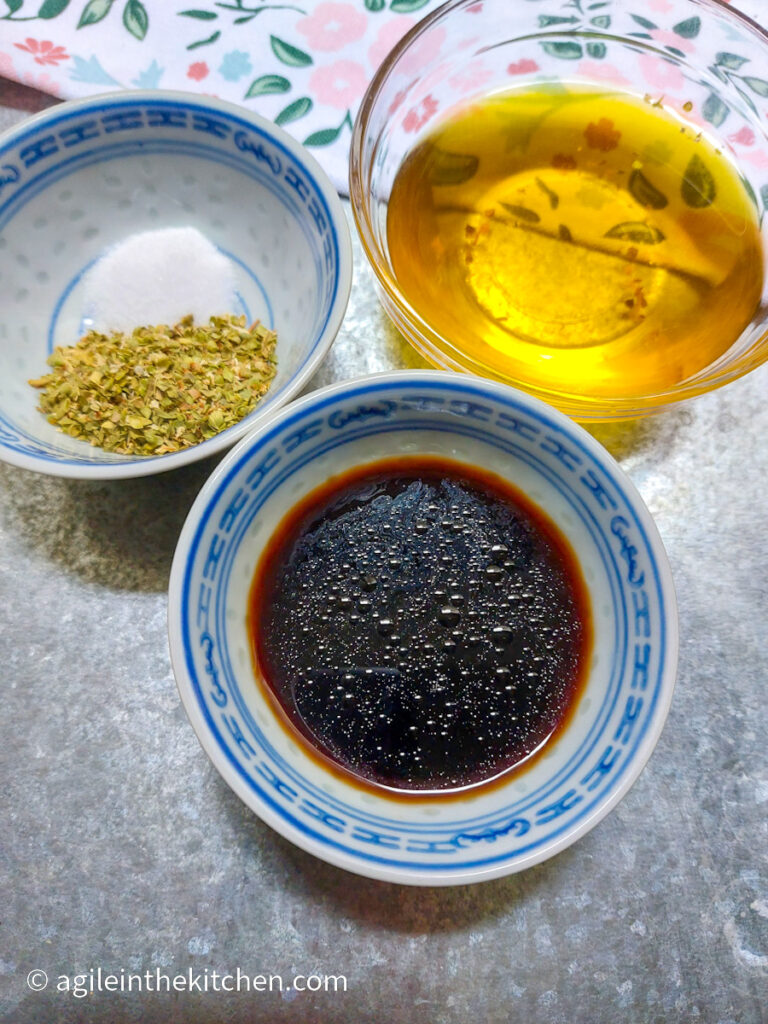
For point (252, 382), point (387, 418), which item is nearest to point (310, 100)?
point (252, 382)

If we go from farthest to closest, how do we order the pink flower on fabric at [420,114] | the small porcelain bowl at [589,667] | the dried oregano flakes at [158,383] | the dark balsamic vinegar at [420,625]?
the pink flower on fabric at [420,114], the dried oregano flakes at [158,383], the dark balsamic vinegar at [420,625], the small porcelain bowl at [589,667]

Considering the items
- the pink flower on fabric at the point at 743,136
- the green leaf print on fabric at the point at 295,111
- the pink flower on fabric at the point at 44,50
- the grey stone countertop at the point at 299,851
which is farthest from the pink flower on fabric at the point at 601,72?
the pink flower on fabric at the point at 44,50

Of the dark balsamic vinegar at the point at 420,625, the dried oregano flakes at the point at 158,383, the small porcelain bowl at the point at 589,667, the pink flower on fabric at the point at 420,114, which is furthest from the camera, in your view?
the pink flower on fabric at the point at 420,114

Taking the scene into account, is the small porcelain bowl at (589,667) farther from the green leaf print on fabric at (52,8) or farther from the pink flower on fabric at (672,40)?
the green leaf print on fabric at (52,8)

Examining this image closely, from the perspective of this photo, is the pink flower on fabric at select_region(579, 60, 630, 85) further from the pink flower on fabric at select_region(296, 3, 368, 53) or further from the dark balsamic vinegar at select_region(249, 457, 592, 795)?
the dark balsamic vinegar at select_region(249, 457, 592, 795)

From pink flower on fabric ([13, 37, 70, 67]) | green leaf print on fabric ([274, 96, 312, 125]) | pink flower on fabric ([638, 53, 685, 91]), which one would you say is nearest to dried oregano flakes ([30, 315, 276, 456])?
green leaf print on fabric ([274, 96, 312, 125])

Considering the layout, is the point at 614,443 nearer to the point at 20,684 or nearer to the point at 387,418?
the point at 387,418
